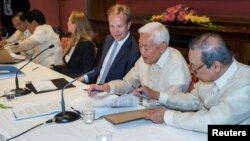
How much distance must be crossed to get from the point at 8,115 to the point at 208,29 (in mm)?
2366

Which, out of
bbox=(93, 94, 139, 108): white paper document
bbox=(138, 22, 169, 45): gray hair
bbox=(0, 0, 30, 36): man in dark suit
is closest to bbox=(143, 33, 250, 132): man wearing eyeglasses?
bbox=(93, 94, 139, 108): white paper document

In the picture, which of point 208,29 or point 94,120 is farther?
point 208,29

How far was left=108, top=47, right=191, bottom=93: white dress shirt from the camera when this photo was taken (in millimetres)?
2131

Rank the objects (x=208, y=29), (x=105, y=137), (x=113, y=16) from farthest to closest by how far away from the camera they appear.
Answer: (x=208, y=29)
(x=113, y=16)
(x=105, y=137)

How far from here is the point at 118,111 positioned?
1.80 m

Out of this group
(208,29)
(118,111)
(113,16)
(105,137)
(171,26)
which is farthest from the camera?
(171,26)

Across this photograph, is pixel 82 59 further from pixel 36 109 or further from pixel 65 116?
pixel 65 116

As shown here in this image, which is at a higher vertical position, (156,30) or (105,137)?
(156,30)

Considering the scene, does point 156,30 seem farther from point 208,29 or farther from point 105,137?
point 208,29

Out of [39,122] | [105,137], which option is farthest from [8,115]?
[105,137]

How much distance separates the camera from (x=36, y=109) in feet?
6.16

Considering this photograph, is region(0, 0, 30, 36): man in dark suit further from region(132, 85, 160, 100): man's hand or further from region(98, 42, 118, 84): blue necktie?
region(132, 85, 160, 100): man's hand

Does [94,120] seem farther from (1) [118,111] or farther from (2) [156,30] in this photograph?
(2) [156,30]

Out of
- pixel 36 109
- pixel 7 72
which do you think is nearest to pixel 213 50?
pixel 36 109
